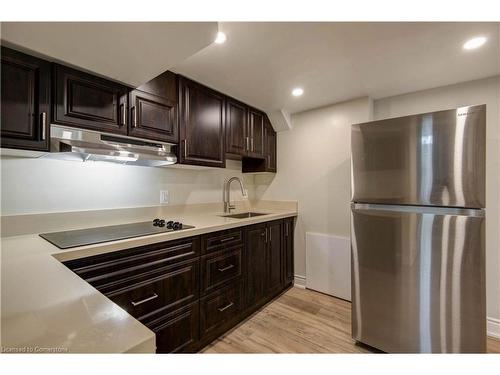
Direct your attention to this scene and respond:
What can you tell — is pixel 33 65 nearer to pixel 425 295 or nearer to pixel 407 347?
pixel 425 295

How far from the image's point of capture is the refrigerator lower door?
1.36 meters

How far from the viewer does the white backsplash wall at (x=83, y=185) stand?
1.38m

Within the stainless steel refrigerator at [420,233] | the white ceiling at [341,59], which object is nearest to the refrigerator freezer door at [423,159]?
the stainless steel refrigerator at [420,233]

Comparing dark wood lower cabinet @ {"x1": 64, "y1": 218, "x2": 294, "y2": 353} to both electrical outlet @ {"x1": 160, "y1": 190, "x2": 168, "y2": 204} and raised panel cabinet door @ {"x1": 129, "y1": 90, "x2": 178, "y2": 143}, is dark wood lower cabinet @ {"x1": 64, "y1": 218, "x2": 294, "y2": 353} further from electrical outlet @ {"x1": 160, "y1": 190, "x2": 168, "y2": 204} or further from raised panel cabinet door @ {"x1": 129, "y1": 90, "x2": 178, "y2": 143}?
raised panel cabinet door @ {"x1": 129, "y1": 90, "x2": 178, "y2": 143}

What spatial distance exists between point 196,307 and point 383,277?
1.34m

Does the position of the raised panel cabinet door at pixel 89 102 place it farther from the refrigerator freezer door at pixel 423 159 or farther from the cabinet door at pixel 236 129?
the refrigerator freezer door at pixel 423 159

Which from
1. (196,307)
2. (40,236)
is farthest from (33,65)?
(196,307)

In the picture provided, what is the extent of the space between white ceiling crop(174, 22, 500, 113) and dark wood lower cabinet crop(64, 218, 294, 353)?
1.29 meters

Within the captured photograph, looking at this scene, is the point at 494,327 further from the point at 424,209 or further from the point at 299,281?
the point at 299,281

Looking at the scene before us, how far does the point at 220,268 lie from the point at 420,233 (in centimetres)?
143

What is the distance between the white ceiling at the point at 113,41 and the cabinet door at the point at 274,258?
173 centimetres

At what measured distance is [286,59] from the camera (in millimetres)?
1612

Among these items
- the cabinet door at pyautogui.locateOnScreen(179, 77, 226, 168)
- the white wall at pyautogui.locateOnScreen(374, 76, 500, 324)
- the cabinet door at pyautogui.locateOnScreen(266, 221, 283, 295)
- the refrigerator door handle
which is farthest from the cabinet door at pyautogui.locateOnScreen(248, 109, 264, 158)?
the white wall at pyautogui.locateOnScreen(374, 76, 500, 324)
